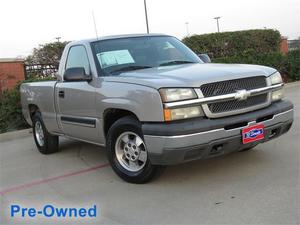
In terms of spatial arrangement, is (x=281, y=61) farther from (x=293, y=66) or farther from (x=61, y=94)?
(x=61, y=94)

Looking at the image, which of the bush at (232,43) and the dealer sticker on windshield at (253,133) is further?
the bush at (232,43)

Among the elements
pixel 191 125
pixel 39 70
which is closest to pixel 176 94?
pixel 191 125

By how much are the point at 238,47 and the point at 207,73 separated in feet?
41.7

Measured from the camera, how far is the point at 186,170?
5.50 m

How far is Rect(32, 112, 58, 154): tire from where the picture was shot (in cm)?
735

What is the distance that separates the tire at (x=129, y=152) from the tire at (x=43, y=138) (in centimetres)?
237

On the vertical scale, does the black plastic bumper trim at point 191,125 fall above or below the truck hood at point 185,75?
below

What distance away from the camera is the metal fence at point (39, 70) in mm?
12030

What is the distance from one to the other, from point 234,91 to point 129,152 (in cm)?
141

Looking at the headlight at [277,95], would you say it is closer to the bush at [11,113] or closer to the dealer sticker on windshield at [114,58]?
the dealer sticker on windshield at [114,58]

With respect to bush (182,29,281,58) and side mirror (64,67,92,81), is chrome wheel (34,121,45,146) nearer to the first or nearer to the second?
side mirror (64,67,92,81)

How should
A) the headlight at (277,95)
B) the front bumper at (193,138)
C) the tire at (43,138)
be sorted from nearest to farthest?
the front bumper at (193,138) → the headlight at (277,95) → the tire at (43,138)

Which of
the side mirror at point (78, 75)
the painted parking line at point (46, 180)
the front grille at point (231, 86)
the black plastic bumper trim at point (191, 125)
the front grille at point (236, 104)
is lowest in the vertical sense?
the painted parking line at point (46, 180)

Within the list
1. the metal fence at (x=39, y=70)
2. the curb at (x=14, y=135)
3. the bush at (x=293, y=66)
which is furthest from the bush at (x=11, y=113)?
the bush at (x=293, y=66)
